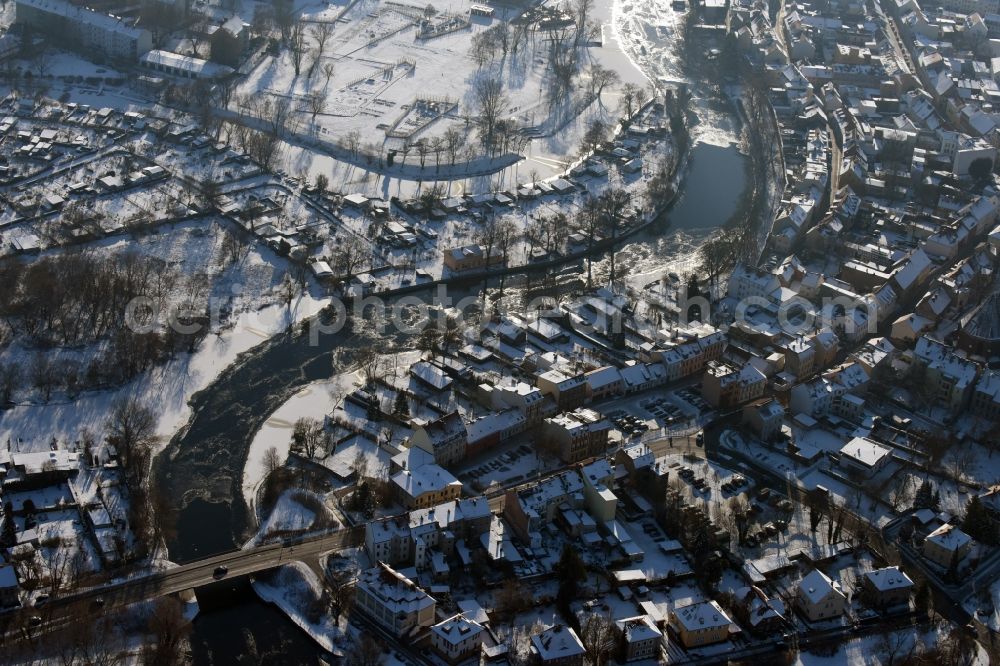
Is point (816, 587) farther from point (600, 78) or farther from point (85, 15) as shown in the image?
point (85, 15)

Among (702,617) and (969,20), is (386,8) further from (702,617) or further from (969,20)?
(702,617)

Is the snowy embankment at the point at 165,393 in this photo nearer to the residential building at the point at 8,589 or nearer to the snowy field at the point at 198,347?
the snowy field at the point at 198,347

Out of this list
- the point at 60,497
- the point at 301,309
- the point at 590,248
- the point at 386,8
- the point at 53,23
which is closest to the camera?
the point at 60,497

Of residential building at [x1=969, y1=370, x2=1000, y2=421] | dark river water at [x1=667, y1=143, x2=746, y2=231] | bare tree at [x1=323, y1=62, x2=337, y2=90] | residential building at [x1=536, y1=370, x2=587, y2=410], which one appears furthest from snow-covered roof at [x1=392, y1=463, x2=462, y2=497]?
bare tree at [x1=323, y1=62, x2=337, y2=90]

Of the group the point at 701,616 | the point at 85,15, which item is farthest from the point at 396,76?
the point at 701,616

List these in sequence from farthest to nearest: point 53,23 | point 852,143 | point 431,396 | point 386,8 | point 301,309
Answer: point 386,8
point 53,23
point 852,143
point 301,309
point 431,396

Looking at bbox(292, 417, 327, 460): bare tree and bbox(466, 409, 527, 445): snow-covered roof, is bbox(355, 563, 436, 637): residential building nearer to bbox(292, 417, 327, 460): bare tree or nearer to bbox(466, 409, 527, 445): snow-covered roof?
bbox(292, 417, 327, 460): bare tree

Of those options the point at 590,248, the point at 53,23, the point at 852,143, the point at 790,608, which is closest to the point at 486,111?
the point at 590,248
